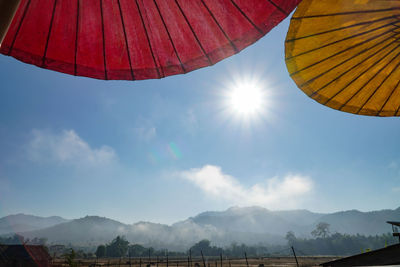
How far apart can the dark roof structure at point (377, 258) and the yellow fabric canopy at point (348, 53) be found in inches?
86.0

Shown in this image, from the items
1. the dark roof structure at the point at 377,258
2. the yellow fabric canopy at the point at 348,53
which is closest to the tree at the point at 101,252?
the dark roof structure at the point at 377,258

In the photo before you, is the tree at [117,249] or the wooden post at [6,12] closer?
the wooden post at [6,12]

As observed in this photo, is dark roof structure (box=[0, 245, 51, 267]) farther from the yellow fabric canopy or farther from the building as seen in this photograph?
the yellow fabric canopy

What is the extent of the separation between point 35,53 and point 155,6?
0.86m

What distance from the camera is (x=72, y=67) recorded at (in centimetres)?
152

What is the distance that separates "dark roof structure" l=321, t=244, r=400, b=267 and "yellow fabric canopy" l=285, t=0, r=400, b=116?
218 centimetres

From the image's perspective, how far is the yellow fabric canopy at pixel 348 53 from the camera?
2666 mm

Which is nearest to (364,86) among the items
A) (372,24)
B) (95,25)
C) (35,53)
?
(372,24)

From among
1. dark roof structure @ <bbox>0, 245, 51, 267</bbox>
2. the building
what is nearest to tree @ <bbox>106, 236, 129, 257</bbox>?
dark roof structure @ <bbox>0, 245, 51, 267</bbox>

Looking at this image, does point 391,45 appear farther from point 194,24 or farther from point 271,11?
point 194,24

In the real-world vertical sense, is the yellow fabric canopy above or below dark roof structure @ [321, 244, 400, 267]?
above

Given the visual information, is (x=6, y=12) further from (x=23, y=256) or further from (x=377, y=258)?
(x=23, y=256)

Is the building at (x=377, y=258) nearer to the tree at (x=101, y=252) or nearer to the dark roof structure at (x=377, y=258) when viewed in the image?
the dark roof structure at (x=377, y=258)

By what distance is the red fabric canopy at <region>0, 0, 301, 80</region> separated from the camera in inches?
54.3
